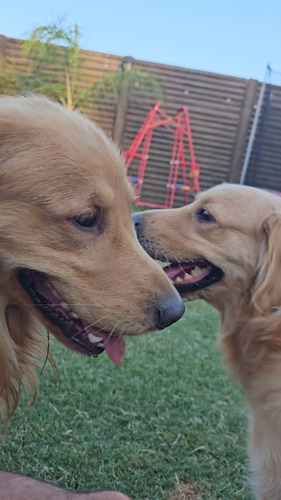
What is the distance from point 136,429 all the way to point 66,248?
141 cm

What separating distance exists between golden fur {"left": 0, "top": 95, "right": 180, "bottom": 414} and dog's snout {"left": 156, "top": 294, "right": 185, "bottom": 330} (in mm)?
11

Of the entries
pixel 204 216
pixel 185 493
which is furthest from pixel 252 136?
pixel 185 493

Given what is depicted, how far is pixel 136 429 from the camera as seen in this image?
2.58 meters

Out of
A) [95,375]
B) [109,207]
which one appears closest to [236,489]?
[95,375]

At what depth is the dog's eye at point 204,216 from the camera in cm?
253

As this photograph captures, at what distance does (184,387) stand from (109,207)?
1842mm

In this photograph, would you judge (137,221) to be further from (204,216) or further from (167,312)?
(167,312)

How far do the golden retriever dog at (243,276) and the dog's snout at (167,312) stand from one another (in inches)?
25.4

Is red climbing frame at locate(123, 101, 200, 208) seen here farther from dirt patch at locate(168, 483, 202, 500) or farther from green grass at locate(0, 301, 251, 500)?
dirt patch at locate(168, 483, 202, 500)

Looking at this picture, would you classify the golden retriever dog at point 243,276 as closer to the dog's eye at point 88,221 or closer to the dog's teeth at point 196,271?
the dog's teeth at point 196,271

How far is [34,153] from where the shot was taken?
62.7 inches

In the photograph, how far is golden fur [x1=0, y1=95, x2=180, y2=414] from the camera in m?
1.55

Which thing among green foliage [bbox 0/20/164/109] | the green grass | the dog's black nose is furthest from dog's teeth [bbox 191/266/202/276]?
green foliage [bbox 0/20/164/109]

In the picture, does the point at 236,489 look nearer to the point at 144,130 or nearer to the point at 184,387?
the point at 184,387
